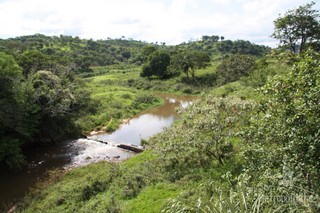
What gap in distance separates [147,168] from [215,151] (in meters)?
3.52

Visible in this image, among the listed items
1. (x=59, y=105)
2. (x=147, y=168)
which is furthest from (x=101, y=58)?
(x=147, y=168)

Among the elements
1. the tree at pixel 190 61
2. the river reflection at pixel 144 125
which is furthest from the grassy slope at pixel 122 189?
the tree at pixel 190 61

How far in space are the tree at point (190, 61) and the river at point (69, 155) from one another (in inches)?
875

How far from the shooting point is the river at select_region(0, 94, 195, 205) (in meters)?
16.9

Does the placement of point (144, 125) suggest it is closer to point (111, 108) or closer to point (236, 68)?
point (111, 108)

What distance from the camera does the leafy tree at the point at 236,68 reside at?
41.0 meters

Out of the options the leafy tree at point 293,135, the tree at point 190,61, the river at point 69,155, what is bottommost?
the river at point 69,155

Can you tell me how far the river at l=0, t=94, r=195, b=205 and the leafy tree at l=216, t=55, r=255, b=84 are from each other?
49.5 ft

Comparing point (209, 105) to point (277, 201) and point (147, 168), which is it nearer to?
point (147, 168)

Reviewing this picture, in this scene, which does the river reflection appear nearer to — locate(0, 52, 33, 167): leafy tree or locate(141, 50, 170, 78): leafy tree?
locate(0, 52, 33, 167): leafy tree

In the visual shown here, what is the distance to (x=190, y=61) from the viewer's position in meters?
52.9

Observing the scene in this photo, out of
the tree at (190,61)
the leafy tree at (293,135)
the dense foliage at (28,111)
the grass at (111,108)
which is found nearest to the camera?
the leafy tree at (293,135)

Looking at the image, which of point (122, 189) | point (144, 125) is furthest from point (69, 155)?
point (144, 125)

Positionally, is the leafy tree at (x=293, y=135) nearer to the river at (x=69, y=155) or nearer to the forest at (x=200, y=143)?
the forest at (x=200, y=143)
